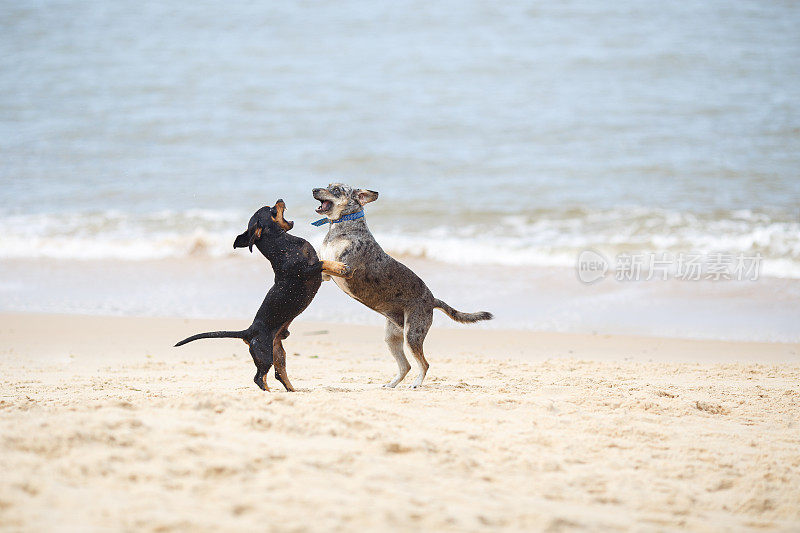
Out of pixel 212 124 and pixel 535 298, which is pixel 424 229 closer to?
pixel 535 298

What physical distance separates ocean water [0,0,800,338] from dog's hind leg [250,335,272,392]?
5054 mm

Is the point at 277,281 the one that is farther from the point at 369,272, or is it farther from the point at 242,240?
the point at 369,272

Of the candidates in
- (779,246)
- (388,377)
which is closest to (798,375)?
(388,377)

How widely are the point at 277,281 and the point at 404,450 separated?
2.03m

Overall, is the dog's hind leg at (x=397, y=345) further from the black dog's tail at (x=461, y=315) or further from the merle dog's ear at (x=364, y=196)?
the merle dog's ear at (x=364, y=196)

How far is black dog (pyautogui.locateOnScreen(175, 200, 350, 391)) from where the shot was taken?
19.1 ft

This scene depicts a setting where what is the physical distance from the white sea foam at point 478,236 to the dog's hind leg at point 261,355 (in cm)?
769

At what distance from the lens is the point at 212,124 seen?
21.4 metres

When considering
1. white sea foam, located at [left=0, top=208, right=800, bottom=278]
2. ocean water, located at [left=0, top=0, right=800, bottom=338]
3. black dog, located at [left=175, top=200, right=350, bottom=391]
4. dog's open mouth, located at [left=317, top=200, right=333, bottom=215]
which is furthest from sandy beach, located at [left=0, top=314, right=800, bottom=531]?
white sea foam, located at [left=0, top=208, right=800, bottom=278]

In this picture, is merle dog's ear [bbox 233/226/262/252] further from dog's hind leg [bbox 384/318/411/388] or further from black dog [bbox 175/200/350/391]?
dog's hind leg [bbox 384/318/411/388]

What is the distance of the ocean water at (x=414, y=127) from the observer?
1481 cm

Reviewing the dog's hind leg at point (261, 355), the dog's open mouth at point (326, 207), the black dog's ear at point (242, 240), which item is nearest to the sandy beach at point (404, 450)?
the dog's hind leg at point (261, 355)

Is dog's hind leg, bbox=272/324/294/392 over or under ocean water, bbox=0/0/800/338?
under

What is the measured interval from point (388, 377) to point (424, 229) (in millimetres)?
8149
